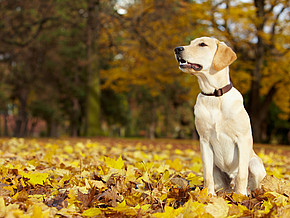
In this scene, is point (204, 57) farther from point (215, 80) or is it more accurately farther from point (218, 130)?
point (218, 130)

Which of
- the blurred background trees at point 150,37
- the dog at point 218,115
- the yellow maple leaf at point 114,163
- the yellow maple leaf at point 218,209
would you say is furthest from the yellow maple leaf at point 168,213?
the blurred background trees at point 150,37

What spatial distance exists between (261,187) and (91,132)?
14.0 m

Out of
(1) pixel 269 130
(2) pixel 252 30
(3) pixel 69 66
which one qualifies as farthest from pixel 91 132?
(1) pixel 269 130

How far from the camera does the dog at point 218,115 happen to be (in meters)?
2.75

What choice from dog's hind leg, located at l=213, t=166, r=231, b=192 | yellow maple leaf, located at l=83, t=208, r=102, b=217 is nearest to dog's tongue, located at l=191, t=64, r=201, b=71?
dog's hind leg, located at l=213, t=166, r=231, b=192

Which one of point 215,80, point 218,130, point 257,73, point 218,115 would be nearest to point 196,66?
point 215,80

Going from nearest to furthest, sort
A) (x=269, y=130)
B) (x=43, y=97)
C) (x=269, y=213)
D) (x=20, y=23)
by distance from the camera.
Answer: (x=269, y=213) → (x=20, y=23) → (x=43, y=97) → (x=269, y=130)

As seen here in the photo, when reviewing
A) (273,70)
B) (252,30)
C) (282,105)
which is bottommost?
(282,105)

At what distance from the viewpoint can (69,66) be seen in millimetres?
25938

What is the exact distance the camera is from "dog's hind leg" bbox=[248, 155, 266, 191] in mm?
2959

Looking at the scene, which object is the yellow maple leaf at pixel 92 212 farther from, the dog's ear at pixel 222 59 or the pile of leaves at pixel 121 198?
the dog's ear at pixel 222 59

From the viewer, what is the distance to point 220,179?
311 cm

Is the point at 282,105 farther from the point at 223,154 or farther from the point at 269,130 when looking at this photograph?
the point at 223,154

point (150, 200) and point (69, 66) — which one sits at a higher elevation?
point (69, 66)
